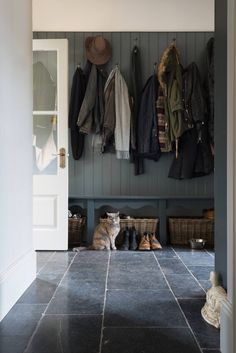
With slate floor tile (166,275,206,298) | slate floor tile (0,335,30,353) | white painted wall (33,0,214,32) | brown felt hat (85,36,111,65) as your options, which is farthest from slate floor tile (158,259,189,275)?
white painted wall (33,0,214,32)

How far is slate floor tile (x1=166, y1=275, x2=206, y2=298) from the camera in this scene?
2076 mm

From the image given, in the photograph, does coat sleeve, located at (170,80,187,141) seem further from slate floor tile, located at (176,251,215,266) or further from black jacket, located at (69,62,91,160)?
slate floor tile, located at (176,251,215,266)

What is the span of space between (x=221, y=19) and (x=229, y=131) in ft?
2.14

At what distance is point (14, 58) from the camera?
2.04 meters

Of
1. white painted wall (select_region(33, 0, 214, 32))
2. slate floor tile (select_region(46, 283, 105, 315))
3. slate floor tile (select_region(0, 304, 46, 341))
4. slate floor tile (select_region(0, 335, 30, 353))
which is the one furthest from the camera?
white painted wall (select_region(33, 0, 214, 32))

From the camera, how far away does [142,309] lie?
1.85 metres

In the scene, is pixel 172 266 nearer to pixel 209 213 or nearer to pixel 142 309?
pixel 142 309

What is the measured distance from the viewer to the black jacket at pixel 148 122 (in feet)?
12.1

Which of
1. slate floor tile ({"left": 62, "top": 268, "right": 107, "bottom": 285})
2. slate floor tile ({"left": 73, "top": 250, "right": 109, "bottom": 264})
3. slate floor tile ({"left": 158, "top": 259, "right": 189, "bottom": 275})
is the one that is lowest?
slate floor tile ({"left": 73, "top": 250, "right": 109, "bottom": 264})

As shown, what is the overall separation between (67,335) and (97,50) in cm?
306

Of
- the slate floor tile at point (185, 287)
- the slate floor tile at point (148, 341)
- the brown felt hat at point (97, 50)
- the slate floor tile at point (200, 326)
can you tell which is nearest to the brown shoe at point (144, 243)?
the slate floor tile at point (185, 287)

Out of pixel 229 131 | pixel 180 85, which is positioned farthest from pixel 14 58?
pixel 180 85

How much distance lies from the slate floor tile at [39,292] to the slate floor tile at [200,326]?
779mm

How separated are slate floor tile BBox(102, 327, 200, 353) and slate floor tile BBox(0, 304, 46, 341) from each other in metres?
0.36
